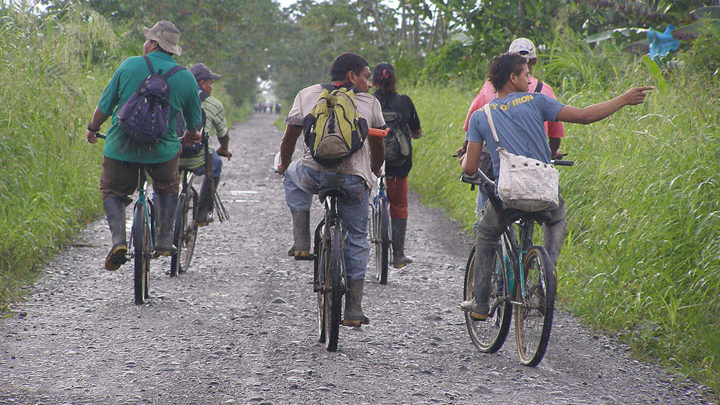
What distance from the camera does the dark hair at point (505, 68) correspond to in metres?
5.33

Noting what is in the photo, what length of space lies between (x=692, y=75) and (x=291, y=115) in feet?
19.9

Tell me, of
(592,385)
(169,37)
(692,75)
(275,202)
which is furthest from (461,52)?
(592,385)

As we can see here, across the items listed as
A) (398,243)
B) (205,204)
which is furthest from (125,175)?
(398,243)

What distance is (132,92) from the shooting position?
20.5 ft

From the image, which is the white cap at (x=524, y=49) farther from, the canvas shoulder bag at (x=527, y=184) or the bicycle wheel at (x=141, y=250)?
the bicycle wheel at (x=141, y=250)

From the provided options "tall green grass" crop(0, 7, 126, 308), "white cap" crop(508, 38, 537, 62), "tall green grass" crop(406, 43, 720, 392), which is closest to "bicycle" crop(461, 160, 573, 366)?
"tall green grass" crop(406, 43, 720, 392)

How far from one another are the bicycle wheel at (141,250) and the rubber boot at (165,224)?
0.89 ft

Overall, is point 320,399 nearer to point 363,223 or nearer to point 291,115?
point 363,223

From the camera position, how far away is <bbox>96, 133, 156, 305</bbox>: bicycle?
6.48m

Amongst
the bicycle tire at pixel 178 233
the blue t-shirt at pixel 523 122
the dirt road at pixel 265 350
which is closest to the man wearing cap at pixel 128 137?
the dirt road at pixel 265 350

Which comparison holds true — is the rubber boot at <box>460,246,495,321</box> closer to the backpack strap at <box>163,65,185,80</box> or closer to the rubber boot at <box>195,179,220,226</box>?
the backpack strap at <box>163,65,185,80</box>

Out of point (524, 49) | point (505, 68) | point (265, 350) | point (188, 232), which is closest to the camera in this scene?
point (505, 68)

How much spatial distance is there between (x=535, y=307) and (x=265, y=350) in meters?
1.84

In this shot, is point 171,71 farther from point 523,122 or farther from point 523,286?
point 523,286
